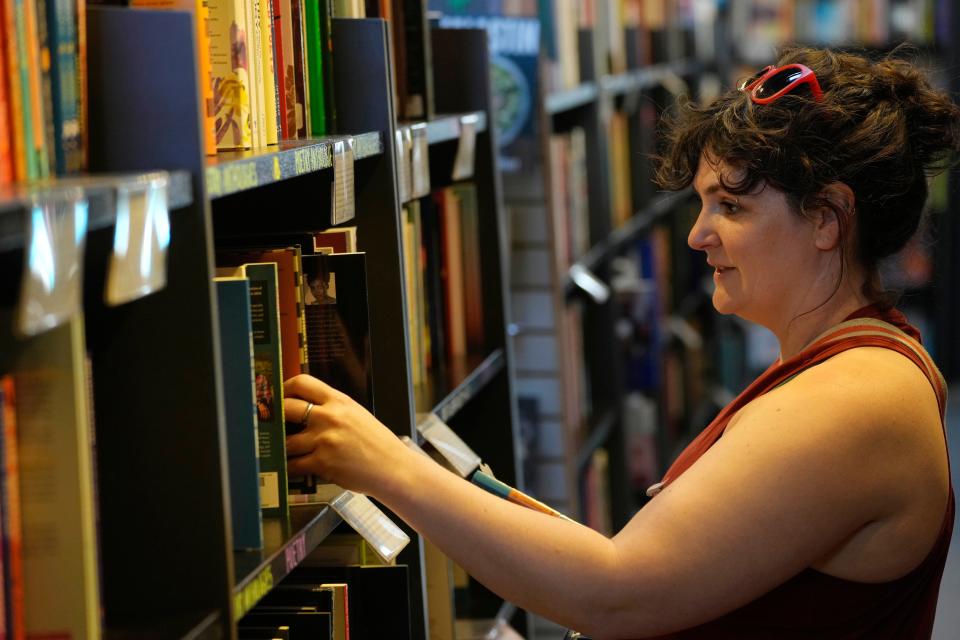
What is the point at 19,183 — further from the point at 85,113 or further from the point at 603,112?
the point at 603,112

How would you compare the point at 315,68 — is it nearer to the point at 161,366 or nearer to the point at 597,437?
the point at 161,366

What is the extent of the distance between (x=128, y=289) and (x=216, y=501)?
0.24 metres

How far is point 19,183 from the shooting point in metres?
0.88

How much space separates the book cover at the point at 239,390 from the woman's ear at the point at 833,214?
69cm

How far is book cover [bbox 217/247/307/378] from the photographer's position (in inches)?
50.8

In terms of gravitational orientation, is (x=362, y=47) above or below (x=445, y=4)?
below

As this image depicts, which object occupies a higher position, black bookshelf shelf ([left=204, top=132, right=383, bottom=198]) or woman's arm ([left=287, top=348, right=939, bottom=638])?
black bookshelf shelf ([left=204, top=132, right=383, bottom=198])

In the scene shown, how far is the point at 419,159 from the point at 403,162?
9 centimetres

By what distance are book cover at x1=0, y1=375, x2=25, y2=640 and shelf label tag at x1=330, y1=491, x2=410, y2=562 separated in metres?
0.48

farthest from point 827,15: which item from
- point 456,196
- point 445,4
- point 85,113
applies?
point 85,113

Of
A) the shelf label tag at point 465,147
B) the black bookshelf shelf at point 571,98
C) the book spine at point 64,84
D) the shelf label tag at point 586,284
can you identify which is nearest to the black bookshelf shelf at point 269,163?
the book spine at point 64,84

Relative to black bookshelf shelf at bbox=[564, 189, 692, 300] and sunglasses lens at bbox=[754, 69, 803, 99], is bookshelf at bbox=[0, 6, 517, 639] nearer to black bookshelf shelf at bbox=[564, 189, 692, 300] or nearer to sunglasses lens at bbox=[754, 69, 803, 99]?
sunglasses lens at bbox=[754, 69, 803, 99]

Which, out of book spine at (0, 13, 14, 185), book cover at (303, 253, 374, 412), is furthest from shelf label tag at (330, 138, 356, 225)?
book spine at (0, 13, 14, 185)

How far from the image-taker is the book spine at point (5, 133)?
0.87 metres
